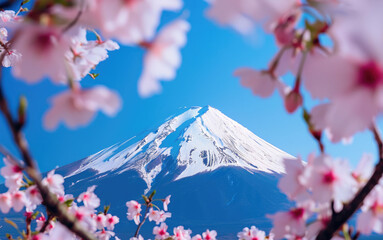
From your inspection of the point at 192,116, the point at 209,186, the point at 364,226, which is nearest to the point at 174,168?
the point at 209,186

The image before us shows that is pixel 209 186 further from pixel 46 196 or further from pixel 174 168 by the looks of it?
pixel 46 196

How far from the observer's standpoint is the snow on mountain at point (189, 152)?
145 feet

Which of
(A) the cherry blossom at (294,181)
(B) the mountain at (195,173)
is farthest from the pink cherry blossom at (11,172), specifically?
(B) the mountain at (195,173)

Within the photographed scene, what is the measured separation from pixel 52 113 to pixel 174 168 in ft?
144

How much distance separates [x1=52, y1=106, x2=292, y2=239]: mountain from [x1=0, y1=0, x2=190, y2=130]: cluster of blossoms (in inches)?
1332

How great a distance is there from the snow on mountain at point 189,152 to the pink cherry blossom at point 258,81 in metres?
42.2

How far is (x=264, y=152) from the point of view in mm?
47594

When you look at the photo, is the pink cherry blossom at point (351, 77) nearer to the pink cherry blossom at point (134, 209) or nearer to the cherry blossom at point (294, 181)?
the cherry blossom at point (294, 181)

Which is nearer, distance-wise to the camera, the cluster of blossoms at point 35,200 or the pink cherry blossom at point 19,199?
the cluster of blossoms at point 35,200

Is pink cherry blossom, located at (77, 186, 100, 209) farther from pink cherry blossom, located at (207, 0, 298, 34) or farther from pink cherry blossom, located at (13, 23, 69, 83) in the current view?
pink cherry blossom, located at (207, 0, 298, 34)

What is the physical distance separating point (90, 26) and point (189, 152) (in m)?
46.5

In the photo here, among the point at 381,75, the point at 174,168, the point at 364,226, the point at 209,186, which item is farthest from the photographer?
the point at 174,168

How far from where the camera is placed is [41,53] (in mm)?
322

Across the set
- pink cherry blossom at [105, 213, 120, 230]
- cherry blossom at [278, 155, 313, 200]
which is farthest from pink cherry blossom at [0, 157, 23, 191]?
pink cherry blossom at [105, 213, 120, 230]
